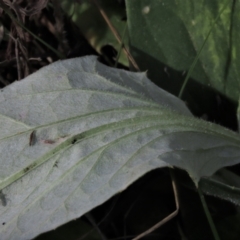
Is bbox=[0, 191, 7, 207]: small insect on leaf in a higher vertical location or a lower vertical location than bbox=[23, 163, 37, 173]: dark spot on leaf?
lower

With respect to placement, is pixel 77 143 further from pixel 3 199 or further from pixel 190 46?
pixel 190 46

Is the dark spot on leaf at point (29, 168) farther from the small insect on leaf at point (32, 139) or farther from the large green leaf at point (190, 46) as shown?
the large green leaf at point (190, 46)

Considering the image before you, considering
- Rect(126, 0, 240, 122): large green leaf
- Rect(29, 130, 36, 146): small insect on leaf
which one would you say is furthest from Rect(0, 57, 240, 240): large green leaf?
Rect(126, 0, 240, 122): large green leaf

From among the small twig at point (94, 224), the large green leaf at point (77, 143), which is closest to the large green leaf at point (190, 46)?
the large green leaf at point (77, 143)

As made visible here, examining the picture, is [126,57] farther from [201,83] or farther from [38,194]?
[38,194]

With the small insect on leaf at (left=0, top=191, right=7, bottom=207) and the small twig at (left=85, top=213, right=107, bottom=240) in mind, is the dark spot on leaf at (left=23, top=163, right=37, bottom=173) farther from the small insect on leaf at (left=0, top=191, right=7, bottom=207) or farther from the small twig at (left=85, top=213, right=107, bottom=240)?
the small twig at (left=85, top=213, right=107, bottom=240)

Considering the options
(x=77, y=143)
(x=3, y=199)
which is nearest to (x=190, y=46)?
(x=77, y=143)
